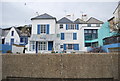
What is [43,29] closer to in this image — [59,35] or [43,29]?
[43,29]

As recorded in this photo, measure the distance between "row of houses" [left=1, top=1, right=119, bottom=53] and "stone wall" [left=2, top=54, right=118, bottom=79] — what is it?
9360 mm

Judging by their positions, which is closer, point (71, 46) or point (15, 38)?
point (71, 46)

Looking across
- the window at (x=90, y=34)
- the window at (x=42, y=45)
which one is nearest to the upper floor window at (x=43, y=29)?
the window at (x=42, y=45)

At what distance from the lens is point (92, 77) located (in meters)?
6.49

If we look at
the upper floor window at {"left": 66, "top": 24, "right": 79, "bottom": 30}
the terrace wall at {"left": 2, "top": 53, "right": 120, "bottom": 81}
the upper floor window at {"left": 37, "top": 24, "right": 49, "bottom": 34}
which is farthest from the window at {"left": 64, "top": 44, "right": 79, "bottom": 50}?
the terrace wall at {"left": 2, "top": 53, "right": 120, "bottom": 81}

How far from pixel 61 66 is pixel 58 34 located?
1527 centimetres

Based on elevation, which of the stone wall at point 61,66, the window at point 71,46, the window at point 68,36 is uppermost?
the window at point 68,36

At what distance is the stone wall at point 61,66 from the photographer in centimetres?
652

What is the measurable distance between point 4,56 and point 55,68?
134 inches

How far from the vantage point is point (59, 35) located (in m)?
21.7

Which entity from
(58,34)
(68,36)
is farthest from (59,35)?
(68,36)

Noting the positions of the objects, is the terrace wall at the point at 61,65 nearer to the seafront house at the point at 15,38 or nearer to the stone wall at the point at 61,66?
the stone wall at the point at 61,66

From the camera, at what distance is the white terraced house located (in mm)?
18922

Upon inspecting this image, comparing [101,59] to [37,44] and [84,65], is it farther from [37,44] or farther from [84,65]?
[37,44]
